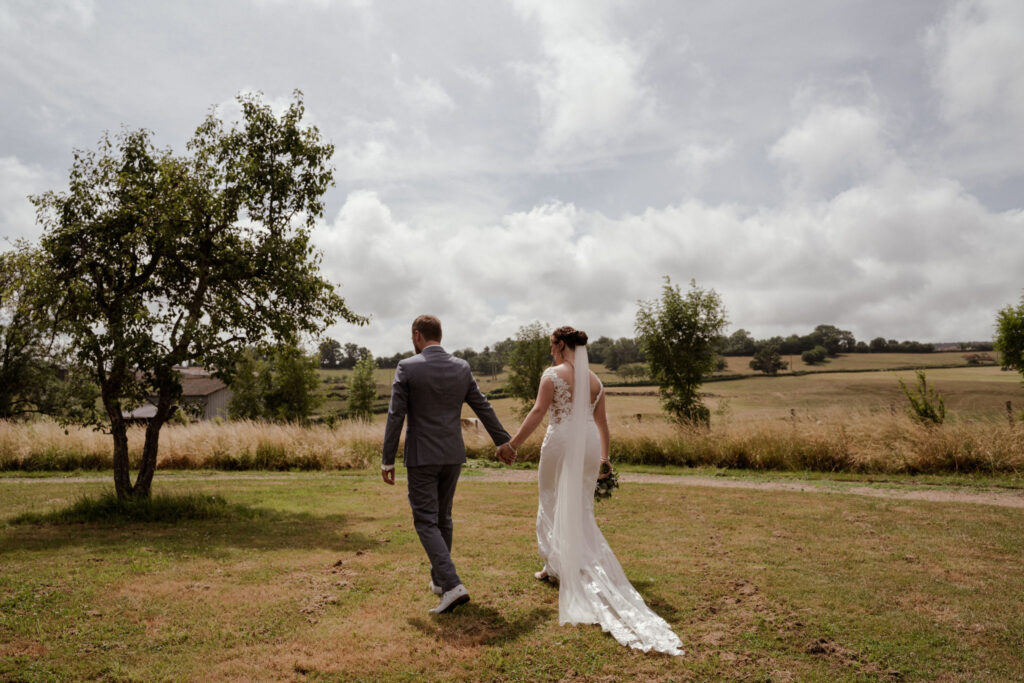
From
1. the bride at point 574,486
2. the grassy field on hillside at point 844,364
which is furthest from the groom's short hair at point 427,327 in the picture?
the grassy field on hillside at point 844,364

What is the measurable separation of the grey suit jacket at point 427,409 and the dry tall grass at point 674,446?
13.9 meters

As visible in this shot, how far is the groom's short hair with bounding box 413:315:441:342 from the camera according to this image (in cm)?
594

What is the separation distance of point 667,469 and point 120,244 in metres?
14.3

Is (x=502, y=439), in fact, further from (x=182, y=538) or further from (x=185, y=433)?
(x=185, y=433)

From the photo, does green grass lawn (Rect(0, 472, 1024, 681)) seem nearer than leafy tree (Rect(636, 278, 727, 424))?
Yes

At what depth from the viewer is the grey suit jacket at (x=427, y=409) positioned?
566 centimetres

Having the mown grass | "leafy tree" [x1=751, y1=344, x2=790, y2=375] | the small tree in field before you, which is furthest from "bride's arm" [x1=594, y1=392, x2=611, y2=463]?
"leafy tree" [x1=751, y1=344, x2=790, y2=375]

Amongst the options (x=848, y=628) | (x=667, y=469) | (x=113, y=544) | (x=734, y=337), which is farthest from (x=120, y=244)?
(x=734, y=337)

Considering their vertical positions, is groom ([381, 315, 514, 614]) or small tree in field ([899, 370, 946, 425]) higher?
groom ([381, 315, 514, 614])

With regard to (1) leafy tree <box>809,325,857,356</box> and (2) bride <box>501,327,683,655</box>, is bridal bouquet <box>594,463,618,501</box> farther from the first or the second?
(1) leafy tree <box>809,325,857,356</box>

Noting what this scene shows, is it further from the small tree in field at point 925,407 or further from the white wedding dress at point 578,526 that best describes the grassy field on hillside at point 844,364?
the white wedding dress at point 578,526

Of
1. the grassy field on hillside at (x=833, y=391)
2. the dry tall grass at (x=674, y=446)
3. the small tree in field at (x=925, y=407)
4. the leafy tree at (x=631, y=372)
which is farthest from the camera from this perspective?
the leafy tree at (x=631, y=372)

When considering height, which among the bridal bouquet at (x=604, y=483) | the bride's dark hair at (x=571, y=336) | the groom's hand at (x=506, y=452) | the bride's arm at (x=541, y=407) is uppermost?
the bride's dark hair at (x=571, y=336)

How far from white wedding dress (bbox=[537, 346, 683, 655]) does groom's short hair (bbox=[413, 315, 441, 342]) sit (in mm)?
1279
